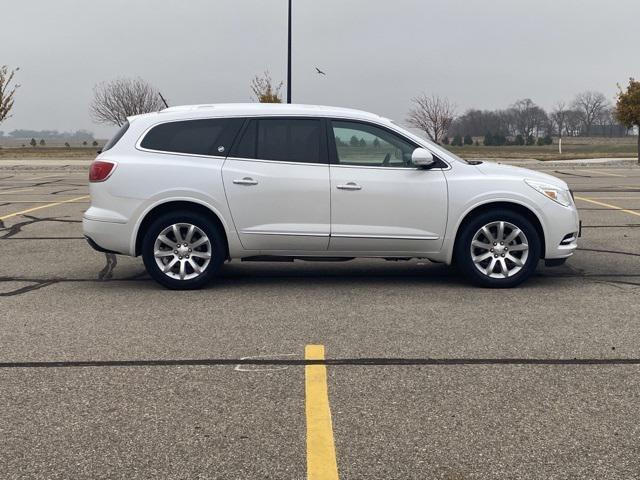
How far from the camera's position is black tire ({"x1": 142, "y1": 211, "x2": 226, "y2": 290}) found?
6672 millimetres

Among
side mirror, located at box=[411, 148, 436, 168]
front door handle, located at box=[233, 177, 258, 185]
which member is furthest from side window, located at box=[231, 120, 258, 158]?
side mirror, located at box=[411, 148, 436, 168]

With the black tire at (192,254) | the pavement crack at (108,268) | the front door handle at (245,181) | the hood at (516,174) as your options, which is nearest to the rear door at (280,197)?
the front door handle at (245,181)

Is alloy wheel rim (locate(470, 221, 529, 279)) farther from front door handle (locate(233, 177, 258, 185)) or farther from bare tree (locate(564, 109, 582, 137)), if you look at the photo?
bare tree (locate(564, 109, 582, 137))

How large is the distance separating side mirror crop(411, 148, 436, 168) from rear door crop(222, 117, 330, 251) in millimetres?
839

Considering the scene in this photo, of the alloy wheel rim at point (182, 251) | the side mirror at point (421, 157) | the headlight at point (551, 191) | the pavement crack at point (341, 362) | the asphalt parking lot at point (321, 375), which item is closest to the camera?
the asphalt parking lot at point (321, 375)

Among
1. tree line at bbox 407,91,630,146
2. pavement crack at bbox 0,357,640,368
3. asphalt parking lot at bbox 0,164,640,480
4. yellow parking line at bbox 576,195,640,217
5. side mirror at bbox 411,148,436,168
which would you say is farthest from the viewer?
tree line at bbox 407,91,630,146

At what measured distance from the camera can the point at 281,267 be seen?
8.09 metres

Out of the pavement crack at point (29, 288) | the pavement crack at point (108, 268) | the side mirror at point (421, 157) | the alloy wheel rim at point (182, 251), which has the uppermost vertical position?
the side mirror at point (421, 157)

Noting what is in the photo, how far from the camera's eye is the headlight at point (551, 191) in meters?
6.78

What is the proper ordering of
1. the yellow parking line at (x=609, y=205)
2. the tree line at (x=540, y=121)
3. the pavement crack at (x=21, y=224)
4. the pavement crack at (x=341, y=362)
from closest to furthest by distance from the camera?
the pavement crack at (x=341, y=362), the pavement crack at (x=21, y=224), the yellow parking line at (x=609, y=205), the tree line at (x=540, y=121)

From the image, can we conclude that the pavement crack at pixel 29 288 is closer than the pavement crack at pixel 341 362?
No

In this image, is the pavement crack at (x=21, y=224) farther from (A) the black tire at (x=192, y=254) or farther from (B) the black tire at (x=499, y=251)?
(B) the black tire at (x=499, y=251)

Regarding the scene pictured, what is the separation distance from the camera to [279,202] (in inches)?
263

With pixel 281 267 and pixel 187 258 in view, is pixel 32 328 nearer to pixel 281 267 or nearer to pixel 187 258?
pixel 187 258
